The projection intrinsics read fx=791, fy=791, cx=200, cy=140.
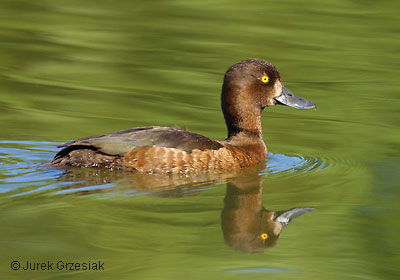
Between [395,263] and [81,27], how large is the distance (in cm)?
919

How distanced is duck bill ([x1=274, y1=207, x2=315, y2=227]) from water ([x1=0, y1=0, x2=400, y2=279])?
7cm

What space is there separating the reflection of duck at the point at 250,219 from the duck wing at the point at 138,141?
58 centimetres

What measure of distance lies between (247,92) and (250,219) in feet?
7.69

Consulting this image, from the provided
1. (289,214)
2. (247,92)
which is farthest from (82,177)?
(247,92)

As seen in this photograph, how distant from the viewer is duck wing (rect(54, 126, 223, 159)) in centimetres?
700

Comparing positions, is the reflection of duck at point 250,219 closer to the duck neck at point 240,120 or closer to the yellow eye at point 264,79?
the duck neck at point 240,120

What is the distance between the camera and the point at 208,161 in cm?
727

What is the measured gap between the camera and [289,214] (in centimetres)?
601

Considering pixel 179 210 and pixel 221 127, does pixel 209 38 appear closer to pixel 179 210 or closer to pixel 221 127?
pixel 221 127

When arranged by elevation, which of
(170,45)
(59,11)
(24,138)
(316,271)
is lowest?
(316,271)

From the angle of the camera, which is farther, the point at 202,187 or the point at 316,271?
the point at 202,187

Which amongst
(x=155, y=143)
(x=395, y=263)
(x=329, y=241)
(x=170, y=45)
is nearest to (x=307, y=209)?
(x=329, y=241)

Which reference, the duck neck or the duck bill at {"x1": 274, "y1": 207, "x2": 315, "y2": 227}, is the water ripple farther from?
the duck bill at {"x1": 274, "y1": 207, "x2": 315, "y2": 227}

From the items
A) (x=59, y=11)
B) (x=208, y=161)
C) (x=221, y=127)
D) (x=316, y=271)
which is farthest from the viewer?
(x=59, y=11)
